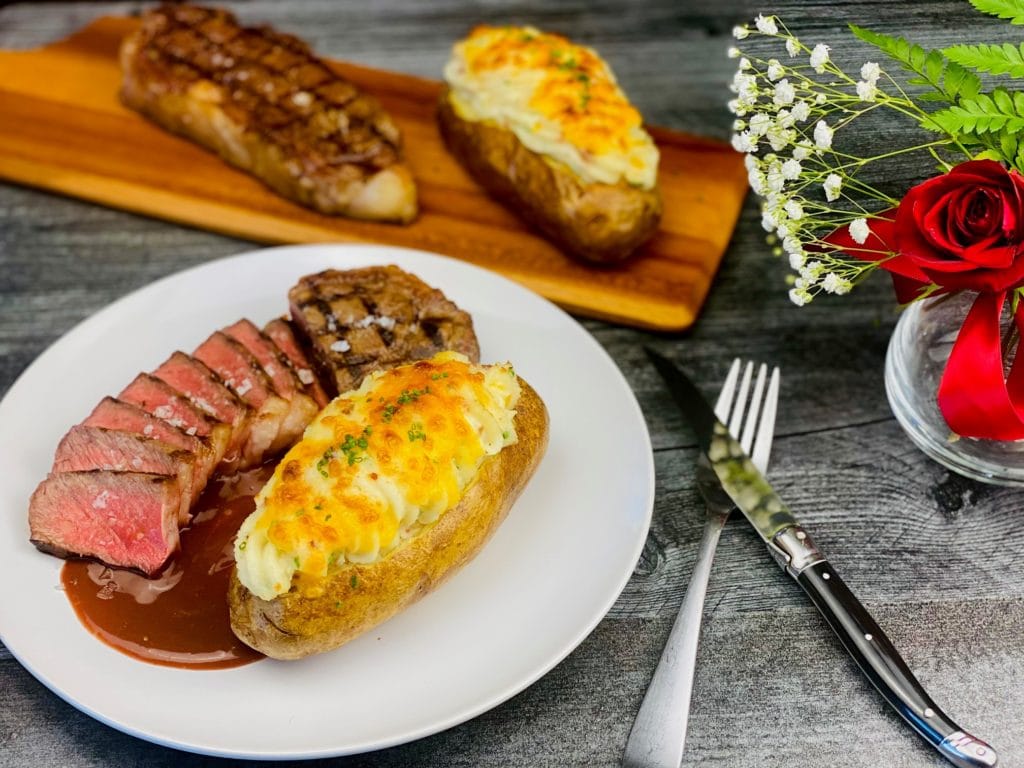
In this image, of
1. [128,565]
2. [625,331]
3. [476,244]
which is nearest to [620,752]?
[128,565]

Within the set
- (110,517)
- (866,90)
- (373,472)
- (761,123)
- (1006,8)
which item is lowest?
(110,517)

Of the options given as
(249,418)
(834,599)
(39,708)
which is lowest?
(39,708)

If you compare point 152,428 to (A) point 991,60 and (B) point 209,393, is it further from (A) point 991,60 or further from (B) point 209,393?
(A) point 991,60

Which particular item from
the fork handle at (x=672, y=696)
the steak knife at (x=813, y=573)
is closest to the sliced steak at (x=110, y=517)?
the fork handle at (x=672, y=696)

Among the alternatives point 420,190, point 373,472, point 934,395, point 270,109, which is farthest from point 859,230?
point 270,109

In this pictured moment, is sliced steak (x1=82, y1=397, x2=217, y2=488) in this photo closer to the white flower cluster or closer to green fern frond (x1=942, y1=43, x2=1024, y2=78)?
the white flower cluster

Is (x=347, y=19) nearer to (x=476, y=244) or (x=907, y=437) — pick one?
(x=476, y=244)
